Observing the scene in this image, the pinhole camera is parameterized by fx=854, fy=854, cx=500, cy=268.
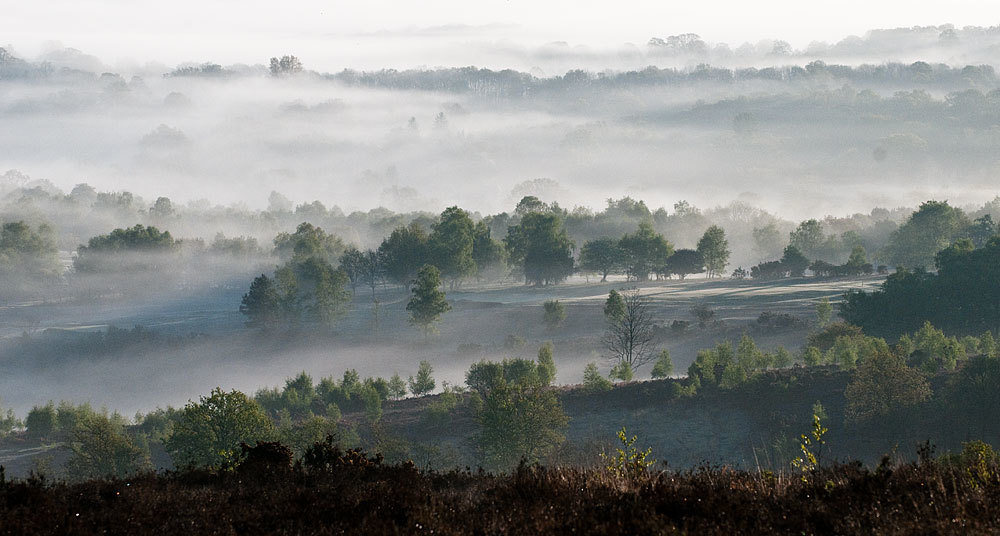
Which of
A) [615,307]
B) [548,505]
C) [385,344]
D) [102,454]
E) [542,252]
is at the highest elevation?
[542,252]

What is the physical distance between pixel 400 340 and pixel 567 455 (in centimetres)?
8160

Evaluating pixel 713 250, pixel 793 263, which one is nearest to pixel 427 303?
pixel 713 250

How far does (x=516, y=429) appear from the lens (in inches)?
1971

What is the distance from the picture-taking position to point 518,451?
4997 centimetres

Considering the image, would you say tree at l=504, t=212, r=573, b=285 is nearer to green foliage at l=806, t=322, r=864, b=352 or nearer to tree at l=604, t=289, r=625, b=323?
tree at l=604, t=289, r=625, b=323

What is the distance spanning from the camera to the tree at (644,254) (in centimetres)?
15425

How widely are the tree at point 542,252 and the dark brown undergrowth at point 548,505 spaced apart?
14398 centimetres

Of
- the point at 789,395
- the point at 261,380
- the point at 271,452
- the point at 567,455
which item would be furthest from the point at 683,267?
the point at 271,452

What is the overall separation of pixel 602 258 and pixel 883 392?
105539 millimetres

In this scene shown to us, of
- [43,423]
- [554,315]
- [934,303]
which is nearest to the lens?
[43,423]

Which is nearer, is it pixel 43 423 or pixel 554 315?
pixel 43 423

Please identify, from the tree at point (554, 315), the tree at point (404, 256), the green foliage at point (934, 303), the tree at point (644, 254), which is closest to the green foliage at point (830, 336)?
the green foliage at point (934, 303)

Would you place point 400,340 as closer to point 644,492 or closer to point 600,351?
point 600,351

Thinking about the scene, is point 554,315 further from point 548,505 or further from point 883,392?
point 548,505
